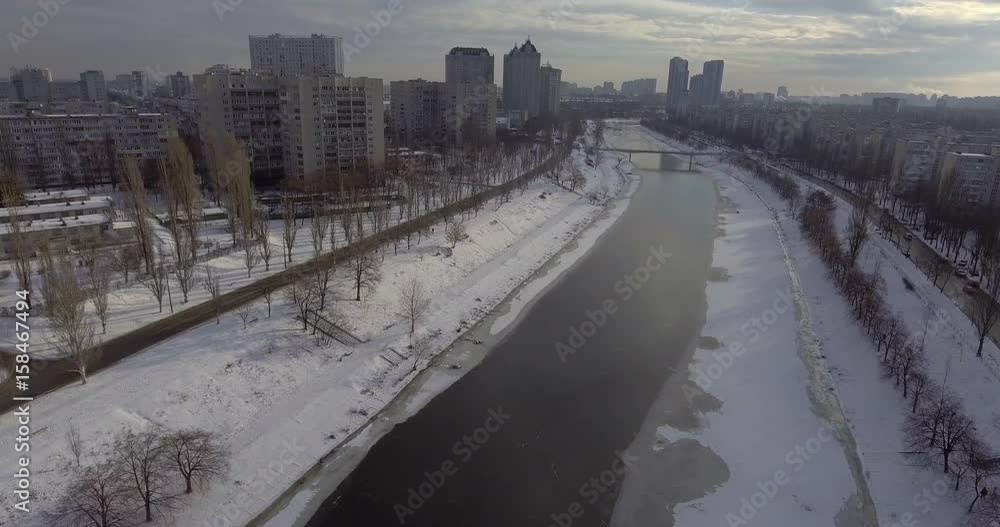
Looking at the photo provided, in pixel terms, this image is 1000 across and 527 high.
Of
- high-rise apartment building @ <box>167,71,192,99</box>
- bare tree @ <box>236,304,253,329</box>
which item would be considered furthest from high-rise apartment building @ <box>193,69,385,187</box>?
high-rise apartment building @ <box>167,71,192,99</box>

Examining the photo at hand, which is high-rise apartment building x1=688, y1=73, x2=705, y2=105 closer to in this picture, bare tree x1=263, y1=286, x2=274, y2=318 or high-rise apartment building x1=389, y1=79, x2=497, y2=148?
high-rise apartment building x1=389, y1=79, x2=497, y2=148

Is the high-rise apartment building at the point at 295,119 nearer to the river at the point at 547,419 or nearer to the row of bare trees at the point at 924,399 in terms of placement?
the river at the point at 547,419

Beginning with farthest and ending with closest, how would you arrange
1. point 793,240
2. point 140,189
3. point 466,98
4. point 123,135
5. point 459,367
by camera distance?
point 466,98
point 123,135
point 793,240
point 140,189
point 459,367

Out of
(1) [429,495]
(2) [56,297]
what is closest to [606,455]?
(1) [429,495]

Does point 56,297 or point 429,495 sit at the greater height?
point 56,297

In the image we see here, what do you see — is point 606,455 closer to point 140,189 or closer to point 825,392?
point 825,392

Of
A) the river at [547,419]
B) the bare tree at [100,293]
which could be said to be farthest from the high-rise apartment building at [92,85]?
the river at [547,419]

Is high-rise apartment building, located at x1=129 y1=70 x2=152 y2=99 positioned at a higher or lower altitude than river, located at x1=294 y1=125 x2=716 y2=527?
higher
